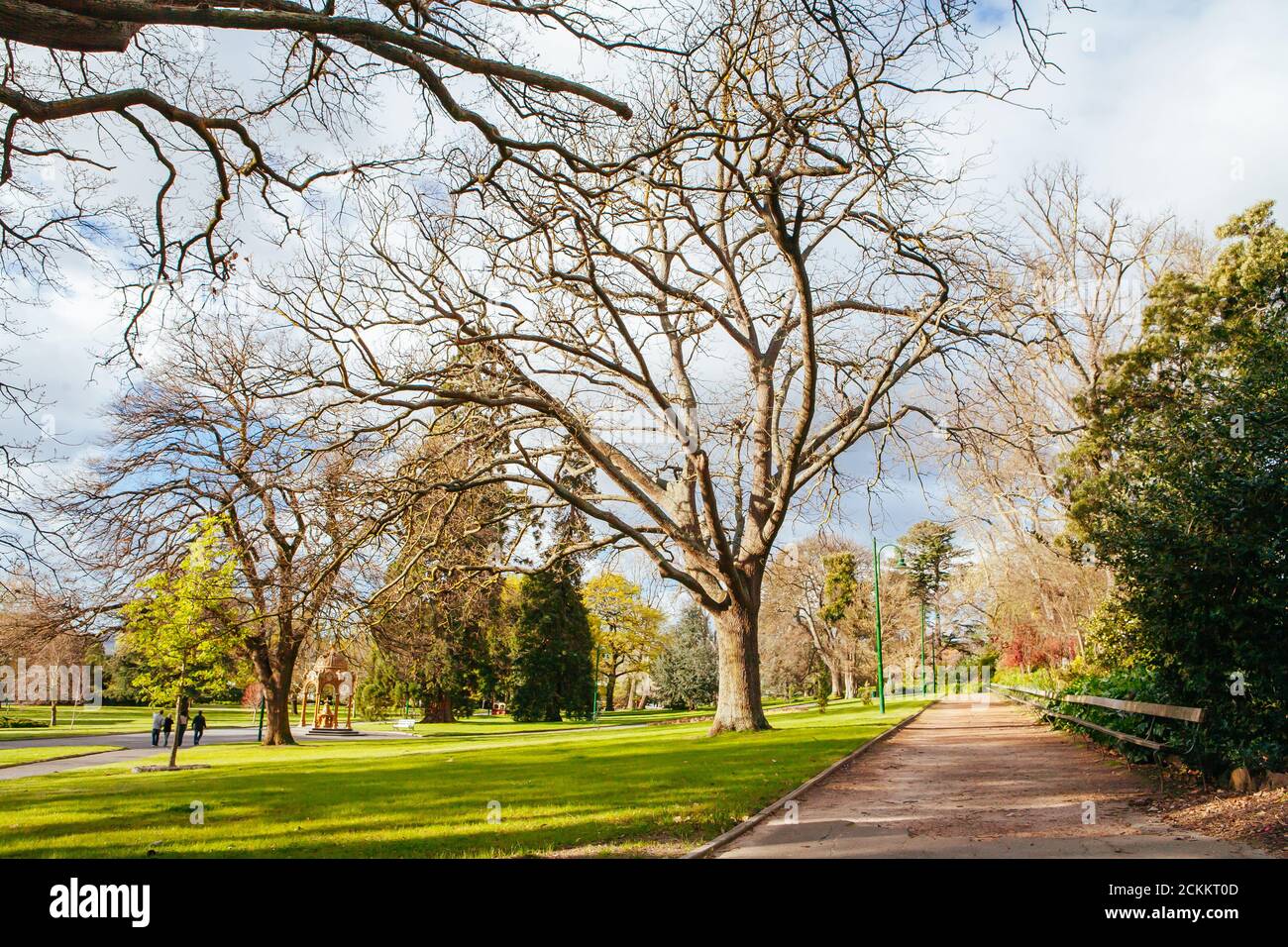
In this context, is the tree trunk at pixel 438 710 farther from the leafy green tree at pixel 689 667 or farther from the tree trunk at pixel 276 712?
the leafy green tree at pixel 689 667

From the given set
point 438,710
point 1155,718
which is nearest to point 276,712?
point 438,710

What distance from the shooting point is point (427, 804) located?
1028 cm

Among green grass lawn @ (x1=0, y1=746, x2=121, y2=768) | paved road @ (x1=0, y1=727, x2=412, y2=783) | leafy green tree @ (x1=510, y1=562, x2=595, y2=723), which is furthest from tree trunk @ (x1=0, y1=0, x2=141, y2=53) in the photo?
leafy green tree @ (x1=510, y1=562, x2=595, y2=723)

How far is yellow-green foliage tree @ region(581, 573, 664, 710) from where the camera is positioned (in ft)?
198

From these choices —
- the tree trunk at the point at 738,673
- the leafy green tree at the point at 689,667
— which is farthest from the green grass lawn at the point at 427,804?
the leafy green tree at the point at 689,667

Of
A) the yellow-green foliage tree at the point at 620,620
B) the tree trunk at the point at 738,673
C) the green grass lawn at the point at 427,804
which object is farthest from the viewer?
the yellow-green foliage tree at the point at 620,620

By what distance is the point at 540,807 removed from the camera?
9352 millimetres

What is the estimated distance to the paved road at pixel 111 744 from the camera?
2219cm

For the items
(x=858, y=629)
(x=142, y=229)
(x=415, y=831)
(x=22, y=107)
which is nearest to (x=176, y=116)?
(x=22, y=107)

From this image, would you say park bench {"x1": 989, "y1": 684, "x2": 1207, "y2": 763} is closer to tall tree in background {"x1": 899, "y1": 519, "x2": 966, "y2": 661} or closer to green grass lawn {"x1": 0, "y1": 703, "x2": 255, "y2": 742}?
green grass lawn {"x1": 0, "y1": 703, "x2": 255, "y2": 742}

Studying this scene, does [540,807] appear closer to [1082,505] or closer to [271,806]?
[271,806]

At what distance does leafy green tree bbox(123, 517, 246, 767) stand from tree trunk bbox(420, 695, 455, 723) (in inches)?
1116

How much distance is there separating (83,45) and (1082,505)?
2041cm

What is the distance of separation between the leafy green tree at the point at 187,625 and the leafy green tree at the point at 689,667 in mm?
50218
